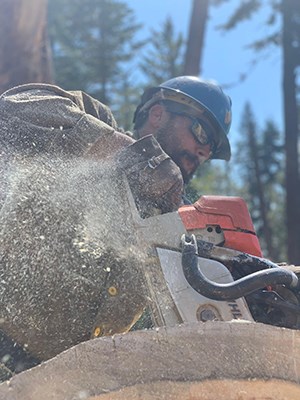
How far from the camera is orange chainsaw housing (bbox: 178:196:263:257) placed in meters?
2.65

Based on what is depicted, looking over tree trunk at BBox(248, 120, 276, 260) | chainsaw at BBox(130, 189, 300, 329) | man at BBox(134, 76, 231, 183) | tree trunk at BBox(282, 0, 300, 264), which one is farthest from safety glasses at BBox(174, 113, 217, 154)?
tree trunk at BBox(248, 120, 276, 260)

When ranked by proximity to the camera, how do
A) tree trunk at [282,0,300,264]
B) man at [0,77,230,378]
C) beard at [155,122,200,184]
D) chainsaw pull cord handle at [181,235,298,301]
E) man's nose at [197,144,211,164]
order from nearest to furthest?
chainsaw pull cord handle at [181,235,298,301] < man at [0,77,230,378] < beard at [155,122,200,184] < man's nose at [197,144,211,164] < tree trunk at [282,0,300,264]

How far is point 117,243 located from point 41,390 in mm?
1102

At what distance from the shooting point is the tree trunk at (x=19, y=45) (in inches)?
287

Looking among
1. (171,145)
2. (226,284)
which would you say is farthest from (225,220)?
(171,145)

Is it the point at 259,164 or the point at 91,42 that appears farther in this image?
the point at 259,164

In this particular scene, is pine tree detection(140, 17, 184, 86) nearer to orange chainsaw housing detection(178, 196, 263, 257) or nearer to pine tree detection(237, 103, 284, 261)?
pine tree detection(237, 103, 284, 261)

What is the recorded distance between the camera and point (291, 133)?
14.7 meters

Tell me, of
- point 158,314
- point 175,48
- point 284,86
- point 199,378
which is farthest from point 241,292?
point 175,48

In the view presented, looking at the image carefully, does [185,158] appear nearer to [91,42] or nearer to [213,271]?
[213,271]

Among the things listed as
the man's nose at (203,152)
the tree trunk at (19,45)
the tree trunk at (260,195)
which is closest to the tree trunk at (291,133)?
the tree trunk at (260,195)

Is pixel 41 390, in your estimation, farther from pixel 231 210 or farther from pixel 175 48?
pixel 175 48

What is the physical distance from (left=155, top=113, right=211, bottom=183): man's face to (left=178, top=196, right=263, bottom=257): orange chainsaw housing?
1055mm

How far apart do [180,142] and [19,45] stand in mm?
4279
